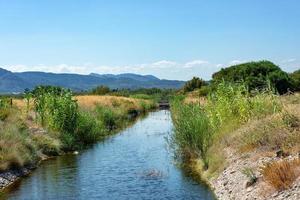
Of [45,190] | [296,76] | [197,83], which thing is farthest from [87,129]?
[197,83]

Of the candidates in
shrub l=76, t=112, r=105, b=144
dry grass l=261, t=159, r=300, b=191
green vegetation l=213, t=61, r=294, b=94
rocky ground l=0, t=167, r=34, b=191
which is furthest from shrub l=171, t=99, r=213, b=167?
green vegetation l=213, t=61, r=294, b=94

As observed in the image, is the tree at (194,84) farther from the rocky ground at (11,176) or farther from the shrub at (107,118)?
the rocky ground at (11,176)

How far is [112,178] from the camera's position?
26.6 metres

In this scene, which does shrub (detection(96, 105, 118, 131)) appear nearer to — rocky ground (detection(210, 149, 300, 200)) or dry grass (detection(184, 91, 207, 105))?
dry grass (detection(184, 91, 207, 105))

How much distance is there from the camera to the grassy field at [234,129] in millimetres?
21188

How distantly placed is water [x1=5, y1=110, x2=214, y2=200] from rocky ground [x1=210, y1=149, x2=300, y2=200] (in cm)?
81

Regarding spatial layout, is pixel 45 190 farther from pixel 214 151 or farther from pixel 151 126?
pixel 151 126

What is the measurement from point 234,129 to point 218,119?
2159mm

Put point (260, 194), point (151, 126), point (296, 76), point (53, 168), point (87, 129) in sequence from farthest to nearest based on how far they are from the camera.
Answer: point (296, 76) → point (151, 126) → point (87, 129) → point (53, 168) → point (260, 194)

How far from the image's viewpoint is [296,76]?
316 ft

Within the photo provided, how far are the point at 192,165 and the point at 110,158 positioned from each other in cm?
718

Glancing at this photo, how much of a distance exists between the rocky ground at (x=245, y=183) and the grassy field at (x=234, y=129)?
0.42 metres

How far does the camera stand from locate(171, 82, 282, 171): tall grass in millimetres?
26094

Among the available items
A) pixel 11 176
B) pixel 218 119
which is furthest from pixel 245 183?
pixel 11 176
